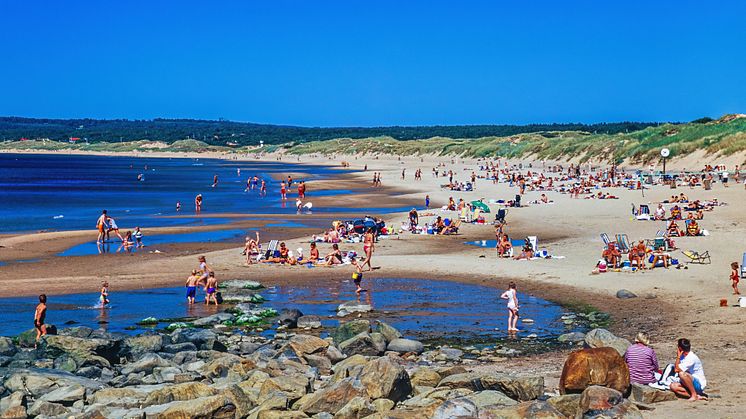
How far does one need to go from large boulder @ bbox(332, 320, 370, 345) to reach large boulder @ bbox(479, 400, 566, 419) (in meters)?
5.93

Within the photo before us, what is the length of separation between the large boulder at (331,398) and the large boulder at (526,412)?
1707mm

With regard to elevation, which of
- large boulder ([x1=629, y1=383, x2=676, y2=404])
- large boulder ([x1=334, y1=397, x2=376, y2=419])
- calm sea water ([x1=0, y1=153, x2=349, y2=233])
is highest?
large boulder ([x1=629, y1=383, x2=676, y2=404])

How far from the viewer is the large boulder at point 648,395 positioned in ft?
37.3

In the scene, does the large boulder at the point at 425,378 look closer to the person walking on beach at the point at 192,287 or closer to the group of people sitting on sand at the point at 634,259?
the person walking on beach at the point at 192,287

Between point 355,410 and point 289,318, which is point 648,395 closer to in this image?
point 355,410

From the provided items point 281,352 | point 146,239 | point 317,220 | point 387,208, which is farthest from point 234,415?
point 387,208

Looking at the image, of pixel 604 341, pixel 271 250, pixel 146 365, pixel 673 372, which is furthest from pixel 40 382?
pixel 271 250

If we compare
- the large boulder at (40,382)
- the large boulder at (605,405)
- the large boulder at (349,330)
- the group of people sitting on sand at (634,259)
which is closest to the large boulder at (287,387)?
the large boulder at (40,382)

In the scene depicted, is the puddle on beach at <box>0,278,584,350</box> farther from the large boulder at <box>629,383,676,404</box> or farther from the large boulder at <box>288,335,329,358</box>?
the large boulder at <box>629,383,676,404</box>

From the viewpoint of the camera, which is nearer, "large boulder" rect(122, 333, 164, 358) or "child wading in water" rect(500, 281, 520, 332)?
"large boulder" rect(122, 333, 164, 358)

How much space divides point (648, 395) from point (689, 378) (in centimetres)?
59

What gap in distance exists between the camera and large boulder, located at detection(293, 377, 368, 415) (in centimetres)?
1109

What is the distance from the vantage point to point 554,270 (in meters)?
24.0

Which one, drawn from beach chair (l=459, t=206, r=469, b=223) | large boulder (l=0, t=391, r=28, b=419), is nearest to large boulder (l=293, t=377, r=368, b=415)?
large boulder (l=0, t=391, r=28, b=419)
